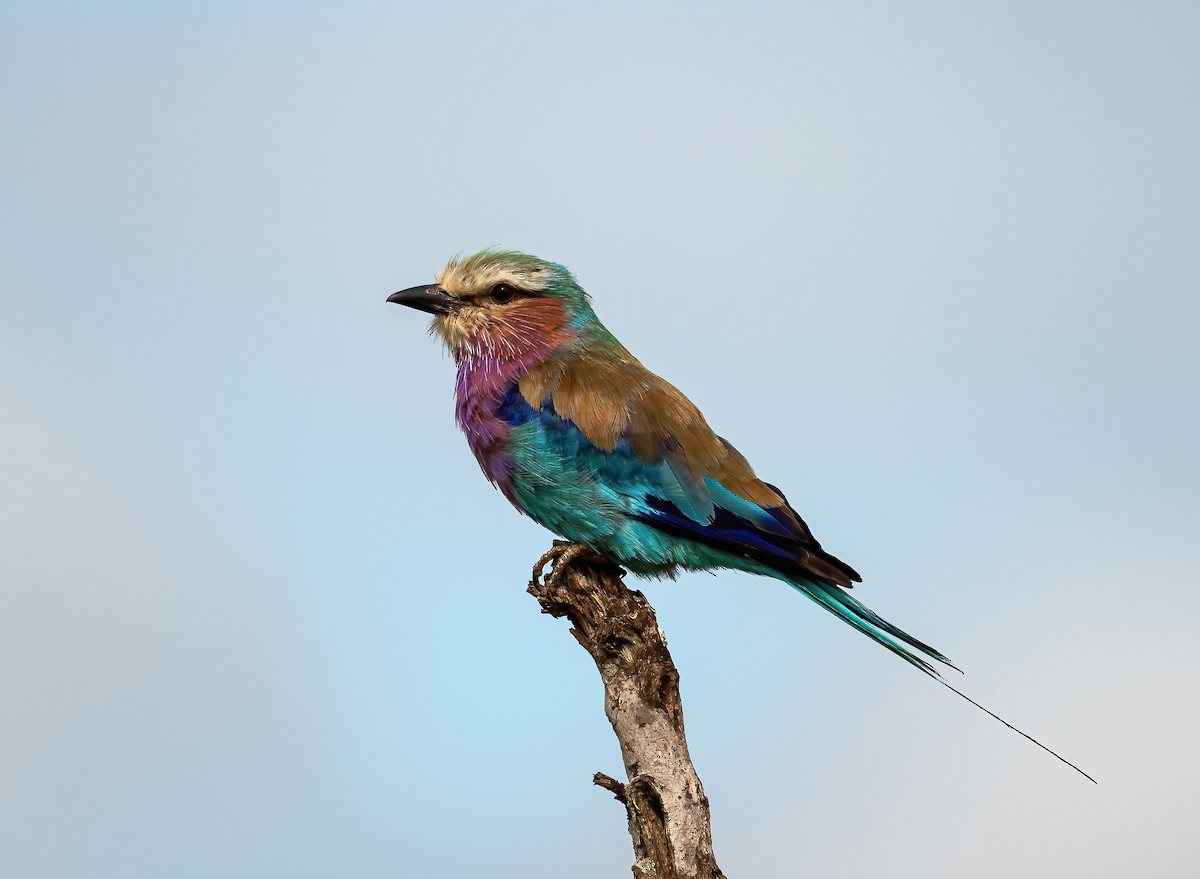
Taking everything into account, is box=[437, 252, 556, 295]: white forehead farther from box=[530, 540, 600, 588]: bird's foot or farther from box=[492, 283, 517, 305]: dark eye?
box=[530, 540, 600, 588]: bird's foot

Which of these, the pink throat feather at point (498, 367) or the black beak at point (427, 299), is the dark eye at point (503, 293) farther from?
the black beak at point (427, 299)

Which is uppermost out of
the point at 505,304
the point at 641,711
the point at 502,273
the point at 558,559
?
the point at 502,273

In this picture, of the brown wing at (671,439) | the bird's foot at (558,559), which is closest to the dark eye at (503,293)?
the brown wing at (671,439)

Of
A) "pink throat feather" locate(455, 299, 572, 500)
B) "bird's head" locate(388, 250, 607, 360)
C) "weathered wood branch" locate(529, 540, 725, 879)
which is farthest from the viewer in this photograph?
"bird's head" locate(388, 250, 607, 360)

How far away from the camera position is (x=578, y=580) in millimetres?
4688

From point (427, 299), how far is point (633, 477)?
1.24 m

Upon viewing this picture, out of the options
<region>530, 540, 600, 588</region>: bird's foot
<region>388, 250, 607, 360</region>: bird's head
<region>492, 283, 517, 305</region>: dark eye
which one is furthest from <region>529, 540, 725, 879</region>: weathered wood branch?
<region>492, 283, 517, 305</region>: dark eye

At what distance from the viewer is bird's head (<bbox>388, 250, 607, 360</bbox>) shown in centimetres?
499

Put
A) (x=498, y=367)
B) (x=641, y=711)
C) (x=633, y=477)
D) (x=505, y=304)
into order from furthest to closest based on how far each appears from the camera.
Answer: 1. (x=505, y=304)
2. (x=498, y=367)
3. (x=633, y=477)
4. (x=641, y=711)

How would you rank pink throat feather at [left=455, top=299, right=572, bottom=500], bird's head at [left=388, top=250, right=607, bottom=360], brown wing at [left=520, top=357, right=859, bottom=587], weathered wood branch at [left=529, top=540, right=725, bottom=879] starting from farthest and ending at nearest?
1. bird's head at [left=388, top=250, right=607, bottom=360]
2. pink throat feather at [left=455, top=299, right=572, bottom=500]
3. brown wing at [left=520, top=357, right=859, bottom=587]
4. weathered wood branch at [left=529, top=540, right=725, bottom=879]

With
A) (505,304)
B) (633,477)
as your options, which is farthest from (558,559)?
(505,304)

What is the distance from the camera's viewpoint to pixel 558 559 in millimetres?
4734

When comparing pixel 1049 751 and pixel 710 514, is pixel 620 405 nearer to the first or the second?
pixel 710 514

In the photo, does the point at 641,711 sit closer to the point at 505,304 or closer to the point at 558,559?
the point at 558,559
